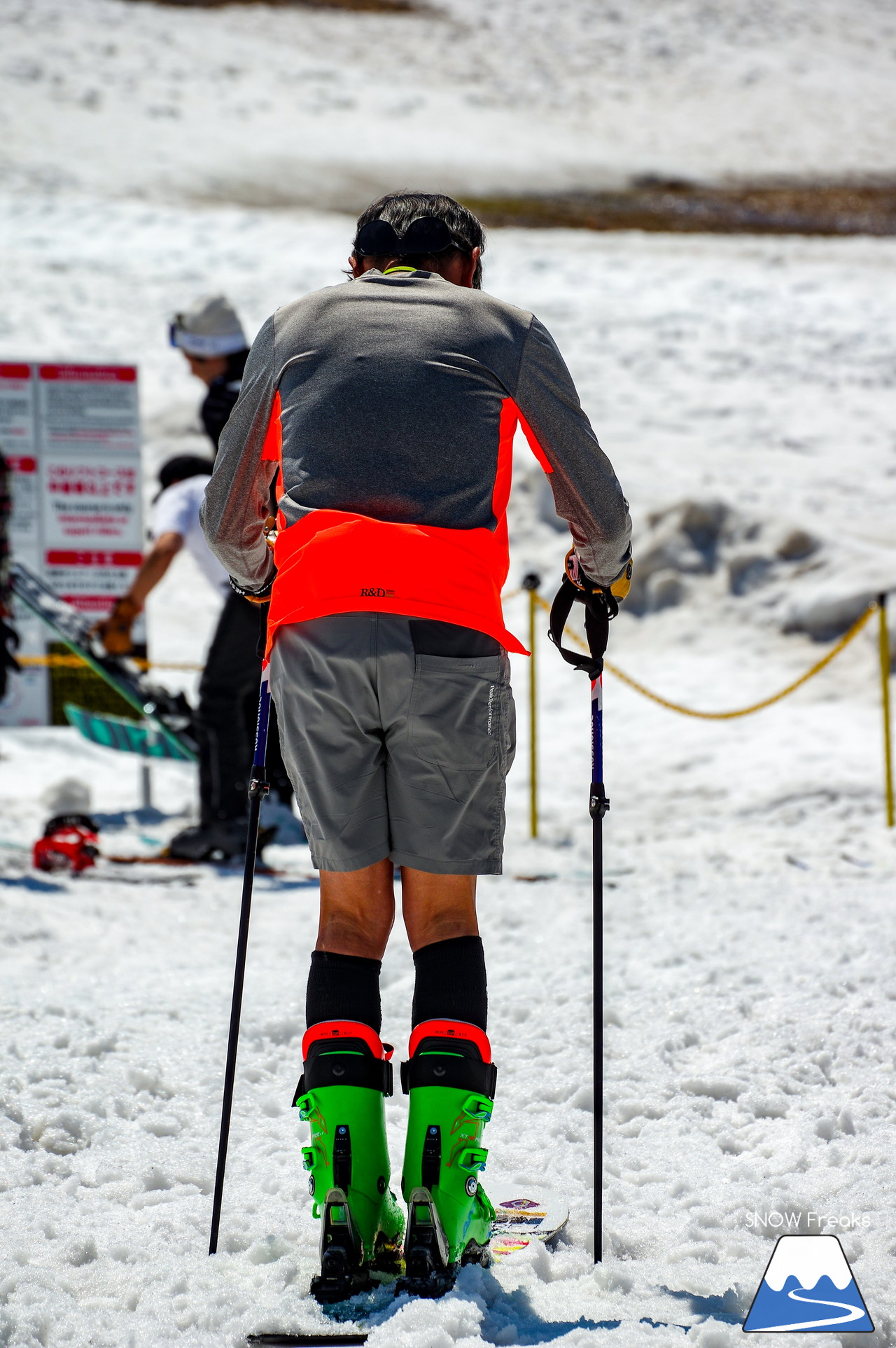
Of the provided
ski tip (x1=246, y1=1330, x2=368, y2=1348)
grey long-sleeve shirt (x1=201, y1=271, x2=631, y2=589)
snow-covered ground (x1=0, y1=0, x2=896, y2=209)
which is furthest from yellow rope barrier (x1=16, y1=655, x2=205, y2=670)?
snow-covered ground (x1=0, y1=0, x2=896, y2=209)

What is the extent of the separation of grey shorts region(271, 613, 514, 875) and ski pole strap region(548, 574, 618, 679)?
0.36 meters

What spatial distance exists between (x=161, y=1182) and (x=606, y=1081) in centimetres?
104

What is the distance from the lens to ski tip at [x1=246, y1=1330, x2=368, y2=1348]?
181 centimetres

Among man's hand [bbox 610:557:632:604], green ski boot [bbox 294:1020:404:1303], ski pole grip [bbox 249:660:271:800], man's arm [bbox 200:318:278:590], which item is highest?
man's arm [bbox 200:318:278:590]

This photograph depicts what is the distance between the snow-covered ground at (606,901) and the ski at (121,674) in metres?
0.54

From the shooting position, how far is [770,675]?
8.08 metres

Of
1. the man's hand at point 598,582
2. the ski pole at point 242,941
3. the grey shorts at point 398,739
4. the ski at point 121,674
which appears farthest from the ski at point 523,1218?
the ski at point 121,674

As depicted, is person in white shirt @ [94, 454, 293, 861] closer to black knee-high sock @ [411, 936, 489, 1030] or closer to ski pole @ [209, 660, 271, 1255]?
ski pole @ [209, 660, 271, 1255]

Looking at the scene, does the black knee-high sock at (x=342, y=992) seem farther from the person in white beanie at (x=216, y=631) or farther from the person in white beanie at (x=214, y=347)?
the person in white beanie at (x=214, y=347)

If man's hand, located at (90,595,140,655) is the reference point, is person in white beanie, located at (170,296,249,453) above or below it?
above

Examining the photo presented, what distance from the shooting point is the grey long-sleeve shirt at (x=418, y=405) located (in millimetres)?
2014

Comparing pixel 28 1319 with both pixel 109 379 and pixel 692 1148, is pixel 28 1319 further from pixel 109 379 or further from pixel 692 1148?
pixel 109 379

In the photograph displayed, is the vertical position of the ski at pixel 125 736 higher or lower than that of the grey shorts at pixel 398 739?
lower

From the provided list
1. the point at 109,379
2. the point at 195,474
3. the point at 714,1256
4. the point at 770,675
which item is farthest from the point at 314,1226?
the point at 770,675
